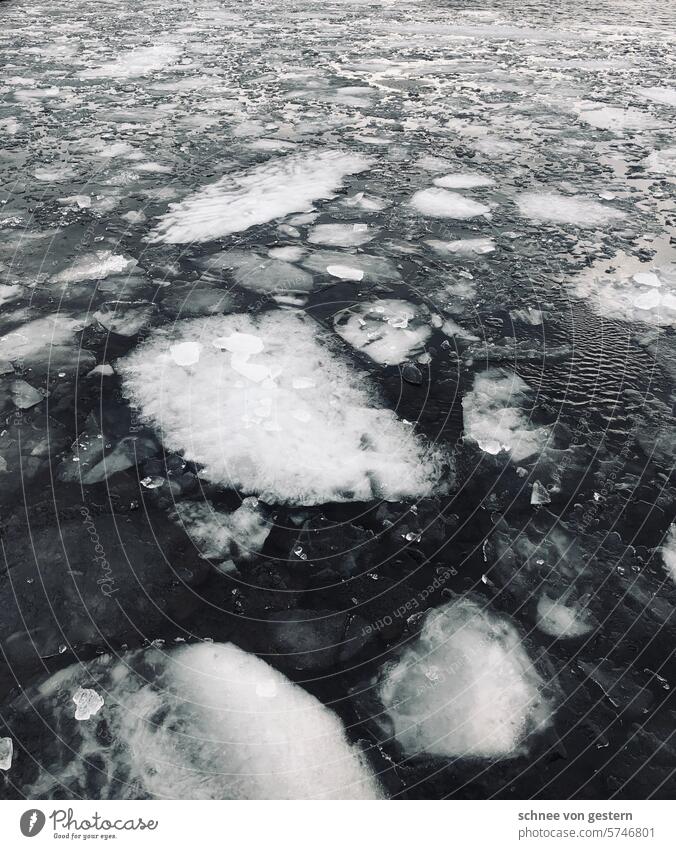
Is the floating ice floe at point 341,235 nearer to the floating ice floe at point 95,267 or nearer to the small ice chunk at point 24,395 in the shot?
the floating ice floe at point 95,267

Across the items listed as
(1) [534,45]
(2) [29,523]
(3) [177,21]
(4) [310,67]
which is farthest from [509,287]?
(3) [177,21]

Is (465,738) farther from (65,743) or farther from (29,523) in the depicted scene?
(29,523)

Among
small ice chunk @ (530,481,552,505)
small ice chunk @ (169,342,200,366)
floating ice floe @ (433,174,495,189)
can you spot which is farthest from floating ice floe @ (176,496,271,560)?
floating ice floe @ (433,174,495,189)

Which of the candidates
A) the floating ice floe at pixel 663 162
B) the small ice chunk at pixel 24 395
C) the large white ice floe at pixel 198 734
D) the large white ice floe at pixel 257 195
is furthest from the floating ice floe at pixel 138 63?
the large white ice floe at pixel 198 734

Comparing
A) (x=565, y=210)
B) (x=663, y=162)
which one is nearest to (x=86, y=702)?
(x=565, y=210)

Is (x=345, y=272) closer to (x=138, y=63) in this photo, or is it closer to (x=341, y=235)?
(x=341, y=235)

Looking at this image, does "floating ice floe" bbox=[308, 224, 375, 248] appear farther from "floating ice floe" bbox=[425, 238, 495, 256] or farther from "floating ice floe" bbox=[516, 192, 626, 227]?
"floating ice floe" bbox=[516, 192, 626, 227]
